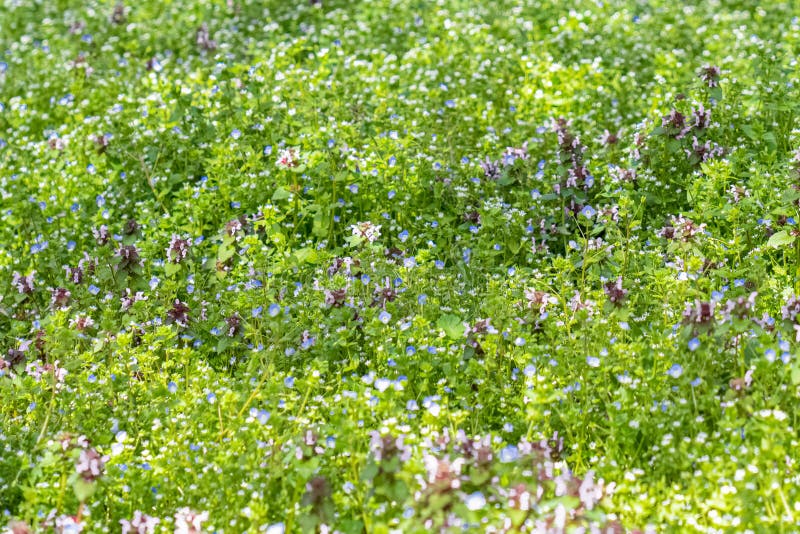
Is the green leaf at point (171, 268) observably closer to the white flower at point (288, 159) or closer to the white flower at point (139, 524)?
the white flower at point (288, 159)

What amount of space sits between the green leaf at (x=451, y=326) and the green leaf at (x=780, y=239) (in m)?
1.68

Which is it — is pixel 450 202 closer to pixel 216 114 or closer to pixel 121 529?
pixel 216 114

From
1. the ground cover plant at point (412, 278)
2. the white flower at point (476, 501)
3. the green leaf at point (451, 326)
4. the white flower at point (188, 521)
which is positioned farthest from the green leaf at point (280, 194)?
the white flower at point (476, 501)

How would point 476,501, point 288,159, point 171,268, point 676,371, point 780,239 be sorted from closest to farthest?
point 476,501
point 676,371
point 780,239
point 171,268
point 288,159

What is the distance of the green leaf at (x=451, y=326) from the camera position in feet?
15.7

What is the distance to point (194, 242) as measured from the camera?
599cm

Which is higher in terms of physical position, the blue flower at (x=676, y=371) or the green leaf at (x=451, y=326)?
the blue flower at (x=676, y=371)

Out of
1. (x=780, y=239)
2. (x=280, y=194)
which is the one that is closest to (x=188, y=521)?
(x=280, y=194)

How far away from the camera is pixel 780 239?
5141mm

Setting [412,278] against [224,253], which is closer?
[412,278]

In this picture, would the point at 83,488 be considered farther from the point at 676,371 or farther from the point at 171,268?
the point at 676,371

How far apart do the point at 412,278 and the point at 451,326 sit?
1.58 feet

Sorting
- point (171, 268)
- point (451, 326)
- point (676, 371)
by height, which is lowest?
point (171, 268)

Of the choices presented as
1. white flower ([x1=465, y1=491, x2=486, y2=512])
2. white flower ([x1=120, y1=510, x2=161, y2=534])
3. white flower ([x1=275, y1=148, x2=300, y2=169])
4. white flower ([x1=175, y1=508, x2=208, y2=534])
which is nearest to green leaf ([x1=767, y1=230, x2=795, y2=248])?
white flower ([x1=465, y1=491, x2=486, y2=512])
